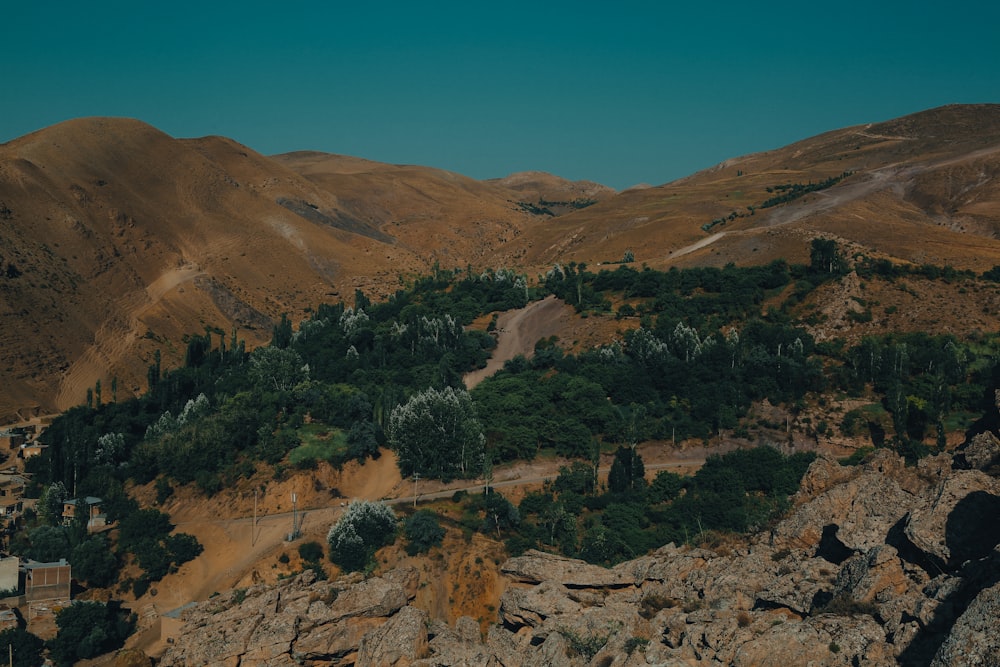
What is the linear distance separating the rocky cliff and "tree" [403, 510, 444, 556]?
53.7ft

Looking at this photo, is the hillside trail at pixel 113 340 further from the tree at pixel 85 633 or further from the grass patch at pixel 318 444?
the tree at pixel 85 633

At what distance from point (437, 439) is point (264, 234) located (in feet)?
320

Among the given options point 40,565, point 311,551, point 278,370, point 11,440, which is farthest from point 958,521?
point 11,440

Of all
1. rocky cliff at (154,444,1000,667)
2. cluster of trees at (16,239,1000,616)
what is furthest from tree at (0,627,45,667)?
rocky cliff at (154,444,1000,667)

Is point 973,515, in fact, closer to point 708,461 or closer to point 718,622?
Answer: point 718,622

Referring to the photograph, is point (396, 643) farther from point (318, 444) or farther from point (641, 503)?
point (318, 444)

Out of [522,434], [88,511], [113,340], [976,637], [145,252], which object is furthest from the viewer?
[145,252]

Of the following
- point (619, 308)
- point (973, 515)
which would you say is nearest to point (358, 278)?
point (619, 308)

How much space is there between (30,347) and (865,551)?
301 ft

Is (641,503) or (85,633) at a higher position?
(641,503)

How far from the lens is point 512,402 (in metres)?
67.5

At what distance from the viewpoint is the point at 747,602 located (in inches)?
870

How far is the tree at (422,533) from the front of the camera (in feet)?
153

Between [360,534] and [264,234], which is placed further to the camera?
[264,234]
